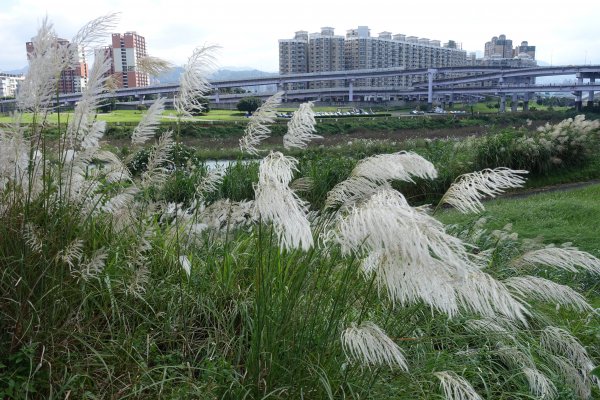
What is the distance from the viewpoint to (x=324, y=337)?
2357 mm

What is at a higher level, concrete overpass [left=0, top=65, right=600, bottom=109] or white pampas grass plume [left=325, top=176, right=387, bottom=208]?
concrete overpass [left=0, top=65, right=600, bottom=109]

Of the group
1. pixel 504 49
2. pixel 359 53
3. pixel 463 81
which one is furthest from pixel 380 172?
pixel 504 49

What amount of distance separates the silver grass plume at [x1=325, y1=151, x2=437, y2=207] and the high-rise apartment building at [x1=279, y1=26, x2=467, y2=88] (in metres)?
40.2

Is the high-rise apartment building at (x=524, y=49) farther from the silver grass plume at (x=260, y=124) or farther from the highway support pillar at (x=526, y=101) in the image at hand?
the silver grass plume at (x=260, y=124)

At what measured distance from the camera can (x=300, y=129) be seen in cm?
265

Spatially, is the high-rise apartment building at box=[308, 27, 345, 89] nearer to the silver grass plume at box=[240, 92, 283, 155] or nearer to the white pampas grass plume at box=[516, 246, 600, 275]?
the silver grass plume at box=[240, 92, 283, 155]

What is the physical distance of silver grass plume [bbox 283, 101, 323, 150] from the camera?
8.66 feet

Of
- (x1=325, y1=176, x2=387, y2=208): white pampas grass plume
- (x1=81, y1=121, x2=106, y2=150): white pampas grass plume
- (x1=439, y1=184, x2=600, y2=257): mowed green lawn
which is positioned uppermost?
(x1=81, y1=121, x2=106, y2=150): white pampas grass plume

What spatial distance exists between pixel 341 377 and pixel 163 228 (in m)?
2.48

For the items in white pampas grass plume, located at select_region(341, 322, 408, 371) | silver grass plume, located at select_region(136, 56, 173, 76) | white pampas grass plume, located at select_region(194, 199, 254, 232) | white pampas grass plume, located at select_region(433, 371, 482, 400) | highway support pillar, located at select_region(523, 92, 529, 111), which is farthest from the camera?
highway support pillar, located at select_region(523, 92, 529, 111)

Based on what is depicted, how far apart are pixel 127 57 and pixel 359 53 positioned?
57.8 meters

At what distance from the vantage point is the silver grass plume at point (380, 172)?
2.35 metres

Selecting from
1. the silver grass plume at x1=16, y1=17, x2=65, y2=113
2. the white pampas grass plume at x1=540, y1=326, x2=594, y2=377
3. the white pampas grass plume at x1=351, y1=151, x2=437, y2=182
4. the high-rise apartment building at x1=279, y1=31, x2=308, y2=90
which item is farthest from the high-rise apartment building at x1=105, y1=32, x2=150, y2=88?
the high-rise apartment building at x1=279, y1=31, x2=308, y2=90

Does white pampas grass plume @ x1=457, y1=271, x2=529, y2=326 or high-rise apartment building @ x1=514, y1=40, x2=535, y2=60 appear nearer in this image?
white pampas grass plume @ x1=457, y1=271, x2=529, y2=326
